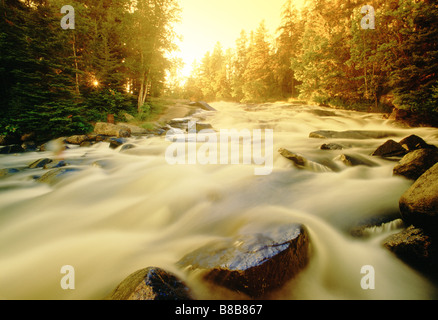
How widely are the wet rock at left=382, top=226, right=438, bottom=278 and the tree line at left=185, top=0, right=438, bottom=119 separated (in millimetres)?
9032

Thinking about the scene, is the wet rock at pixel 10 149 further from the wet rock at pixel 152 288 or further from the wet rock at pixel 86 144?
the wet rock at pixel 152 288

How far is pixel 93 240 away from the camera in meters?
2.72

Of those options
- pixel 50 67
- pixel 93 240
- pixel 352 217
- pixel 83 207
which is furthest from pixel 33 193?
pixel 50 67

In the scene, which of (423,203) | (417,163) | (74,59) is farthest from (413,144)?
(74,59)

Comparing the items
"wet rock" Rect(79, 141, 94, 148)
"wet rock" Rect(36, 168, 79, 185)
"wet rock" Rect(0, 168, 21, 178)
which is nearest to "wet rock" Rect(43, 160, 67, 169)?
"wet rock" Rect(0, 168, 21, 178)

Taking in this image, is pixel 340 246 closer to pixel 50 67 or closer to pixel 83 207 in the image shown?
pixel 83 207

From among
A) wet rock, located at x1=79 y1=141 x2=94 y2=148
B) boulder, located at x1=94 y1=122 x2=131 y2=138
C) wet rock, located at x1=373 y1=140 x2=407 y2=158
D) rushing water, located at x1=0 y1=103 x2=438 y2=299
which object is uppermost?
boulder, located at x1=94 y1=122 x2=131 y2=138

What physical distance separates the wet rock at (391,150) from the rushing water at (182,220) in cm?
40

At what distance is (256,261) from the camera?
66.9 inches

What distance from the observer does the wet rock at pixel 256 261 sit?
1672 mm

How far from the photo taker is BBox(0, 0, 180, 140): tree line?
941cm

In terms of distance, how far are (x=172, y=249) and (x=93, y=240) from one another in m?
1.23

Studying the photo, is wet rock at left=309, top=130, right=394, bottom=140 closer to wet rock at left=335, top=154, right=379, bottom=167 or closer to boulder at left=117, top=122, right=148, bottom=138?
wet rock at left=335, top=154, right=379, bottom=167

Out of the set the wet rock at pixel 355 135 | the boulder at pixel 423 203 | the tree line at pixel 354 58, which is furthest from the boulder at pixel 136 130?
the tree line at pixel 354 58
